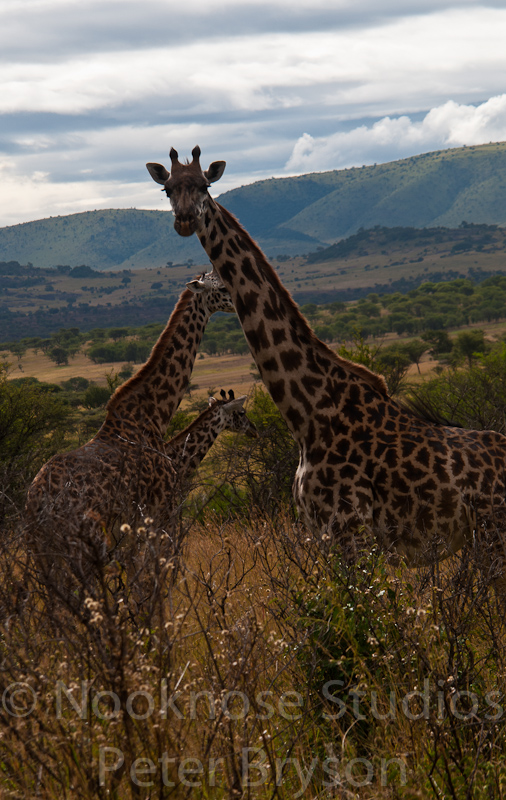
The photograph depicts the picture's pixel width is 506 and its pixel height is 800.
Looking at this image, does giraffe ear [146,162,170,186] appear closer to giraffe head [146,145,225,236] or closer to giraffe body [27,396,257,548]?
giraffe head [146,145,225,236]

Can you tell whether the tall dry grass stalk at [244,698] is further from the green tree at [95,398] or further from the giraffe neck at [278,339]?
the green tree at [95,398]

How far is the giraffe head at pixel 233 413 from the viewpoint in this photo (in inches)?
372

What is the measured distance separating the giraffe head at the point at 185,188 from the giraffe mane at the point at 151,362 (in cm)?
238

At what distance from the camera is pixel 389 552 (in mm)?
4805

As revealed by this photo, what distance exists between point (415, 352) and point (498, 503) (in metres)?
56.6

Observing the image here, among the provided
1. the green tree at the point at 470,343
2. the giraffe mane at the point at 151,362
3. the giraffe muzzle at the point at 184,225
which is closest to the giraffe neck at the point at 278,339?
the giraffe muzzle at the point at 184,225

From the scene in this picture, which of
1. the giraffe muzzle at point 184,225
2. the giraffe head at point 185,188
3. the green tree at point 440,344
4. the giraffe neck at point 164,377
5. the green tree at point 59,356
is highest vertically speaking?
the giraffe head at point 185,188

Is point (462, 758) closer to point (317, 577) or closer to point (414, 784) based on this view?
point (414, 784)

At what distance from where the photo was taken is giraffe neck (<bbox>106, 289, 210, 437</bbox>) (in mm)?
7426

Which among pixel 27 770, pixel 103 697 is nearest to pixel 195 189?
pixel 103 697

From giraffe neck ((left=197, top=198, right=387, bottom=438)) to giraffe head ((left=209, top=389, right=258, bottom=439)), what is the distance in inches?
163

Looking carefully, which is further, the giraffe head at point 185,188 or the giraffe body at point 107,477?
the giraffe body at point 107,477

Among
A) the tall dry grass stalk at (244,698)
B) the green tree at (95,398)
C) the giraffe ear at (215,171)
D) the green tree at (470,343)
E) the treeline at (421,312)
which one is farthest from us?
the treeline at (421,312)

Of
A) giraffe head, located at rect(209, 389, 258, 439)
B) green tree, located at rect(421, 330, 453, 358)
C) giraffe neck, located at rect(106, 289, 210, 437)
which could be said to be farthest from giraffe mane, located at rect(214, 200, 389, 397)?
green tree, located at rect(421, 330, 453, 358)
